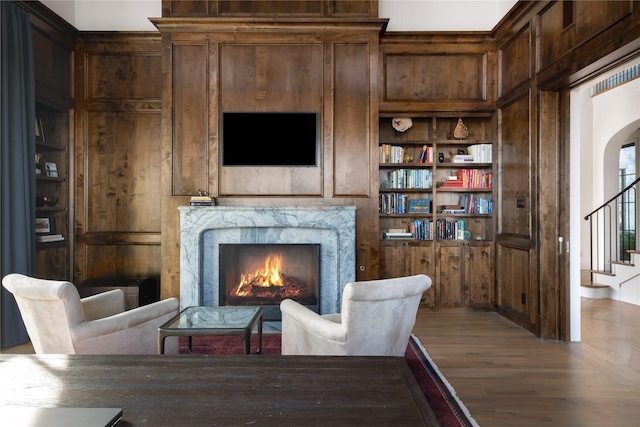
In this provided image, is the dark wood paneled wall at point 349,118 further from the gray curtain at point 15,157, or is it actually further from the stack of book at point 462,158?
the gray curtain at point 15,157

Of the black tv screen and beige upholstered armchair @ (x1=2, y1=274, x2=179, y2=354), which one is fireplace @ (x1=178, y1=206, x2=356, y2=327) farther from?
beige upholstered armchair @ (x1=2, y1=274, x2=179, y2=354)

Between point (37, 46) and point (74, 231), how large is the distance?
2.03 meters

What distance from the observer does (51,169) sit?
14.8 feet

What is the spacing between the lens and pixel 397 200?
5.00m

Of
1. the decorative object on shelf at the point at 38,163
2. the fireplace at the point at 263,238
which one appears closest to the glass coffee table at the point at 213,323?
the fireplace at the point at 263,238

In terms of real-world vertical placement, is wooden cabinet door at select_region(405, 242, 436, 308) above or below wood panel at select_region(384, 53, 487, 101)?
below

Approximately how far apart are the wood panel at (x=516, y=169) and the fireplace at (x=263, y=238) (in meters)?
1.76

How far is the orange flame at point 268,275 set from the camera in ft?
14.4

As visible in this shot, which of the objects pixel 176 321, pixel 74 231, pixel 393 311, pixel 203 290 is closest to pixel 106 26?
pixel 74 231

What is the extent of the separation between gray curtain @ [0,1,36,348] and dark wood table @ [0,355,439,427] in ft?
9.65

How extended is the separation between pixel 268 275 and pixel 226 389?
3341 mm

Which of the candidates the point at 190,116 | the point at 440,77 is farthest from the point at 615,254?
the point at 190,116

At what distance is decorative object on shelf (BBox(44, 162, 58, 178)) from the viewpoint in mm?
4477

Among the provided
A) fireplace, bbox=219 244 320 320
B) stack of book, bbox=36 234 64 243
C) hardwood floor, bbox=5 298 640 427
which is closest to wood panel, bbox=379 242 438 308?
hardwood floor, bbox=5 298 640 427
